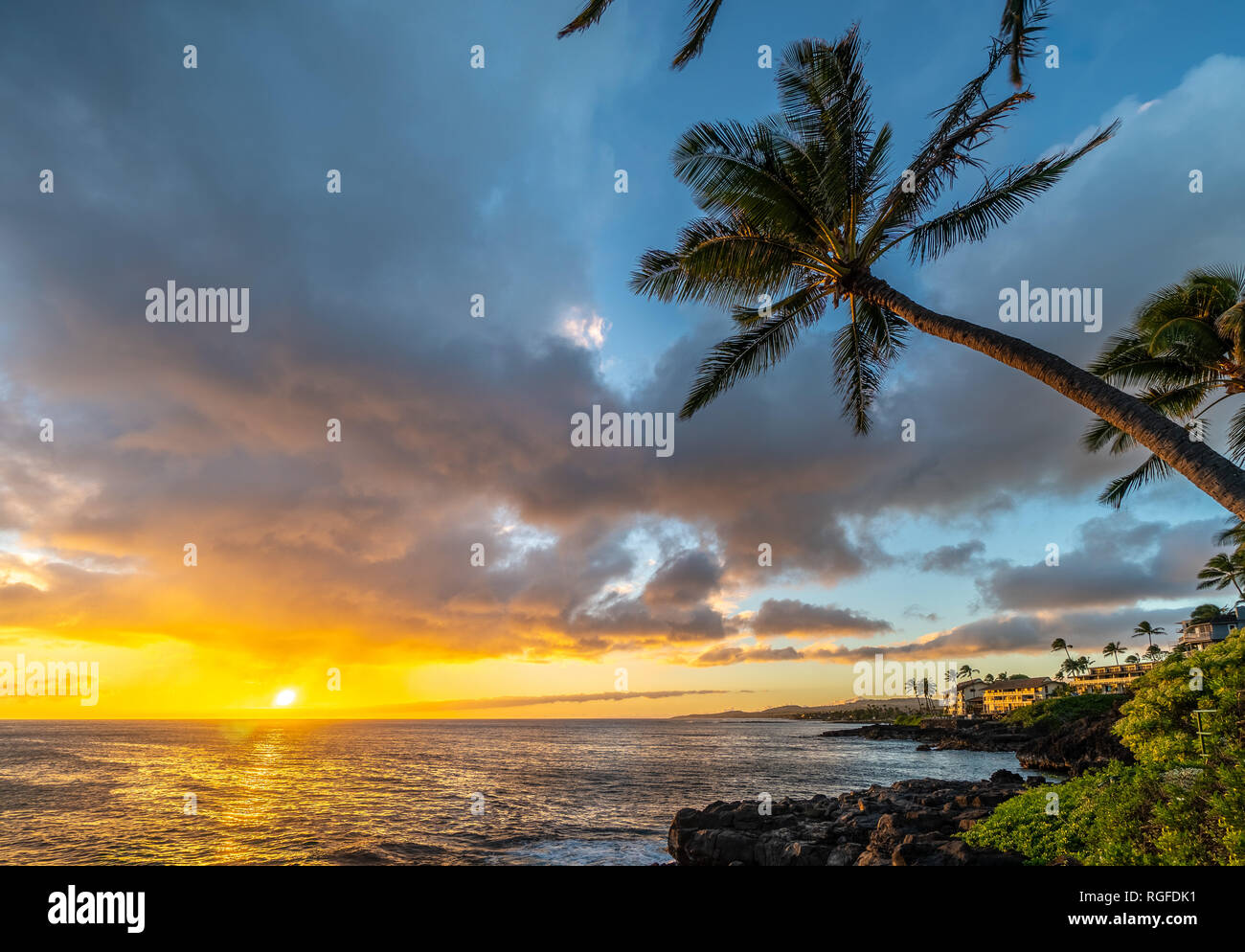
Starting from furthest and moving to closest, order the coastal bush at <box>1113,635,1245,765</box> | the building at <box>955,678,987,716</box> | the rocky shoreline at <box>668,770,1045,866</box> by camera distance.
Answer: the building at <box>955,678,987,716</box> < the rocky shoreline at <box>668,770,1045,866</box> < the coastal bush at <box>1113,635,1245,765</box>

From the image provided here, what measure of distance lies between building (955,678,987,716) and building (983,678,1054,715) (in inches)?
105

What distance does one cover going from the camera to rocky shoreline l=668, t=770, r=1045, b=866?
12.8m

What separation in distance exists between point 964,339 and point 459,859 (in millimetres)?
20787

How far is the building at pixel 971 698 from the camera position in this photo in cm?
13726

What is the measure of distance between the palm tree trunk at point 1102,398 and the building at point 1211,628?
9945cm

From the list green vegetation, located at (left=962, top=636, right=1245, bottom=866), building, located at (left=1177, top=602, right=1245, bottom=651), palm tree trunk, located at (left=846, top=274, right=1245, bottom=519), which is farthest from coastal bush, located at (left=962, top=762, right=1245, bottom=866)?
building, located at (left=1177, top=602, right=1245, bottom=651)

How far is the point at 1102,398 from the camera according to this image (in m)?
7.37

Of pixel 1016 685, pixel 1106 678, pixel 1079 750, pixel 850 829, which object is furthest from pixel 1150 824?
pixel 1016 685

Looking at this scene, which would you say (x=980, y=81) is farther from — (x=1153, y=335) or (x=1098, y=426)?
(x=1098, y=426)

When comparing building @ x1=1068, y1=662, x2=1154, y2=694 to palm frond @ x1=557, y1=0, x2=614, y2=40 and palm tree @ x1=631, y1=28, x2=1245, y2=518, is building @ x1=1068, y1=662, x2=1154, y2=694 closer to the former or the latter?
palm tree @ x1=631, y1=28, x2=1245, y2=518

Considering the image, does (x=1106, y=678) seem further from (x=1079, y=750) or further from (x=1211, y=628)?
(x=1079, y=750)

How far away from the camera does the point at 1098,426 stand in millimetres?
16906

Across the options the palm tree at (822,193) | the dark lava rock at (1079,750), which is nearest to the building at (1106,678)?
the dark lava rock at (1079,750)
